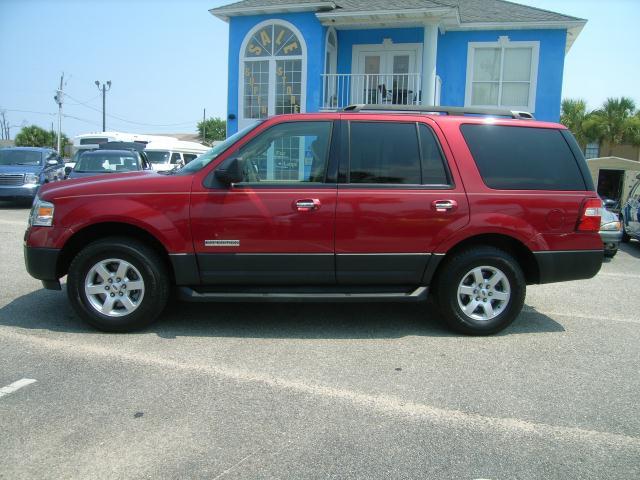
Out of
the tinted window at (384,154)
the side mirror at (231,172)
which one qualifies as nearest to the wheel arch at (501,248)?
the tinted window at (384,154)

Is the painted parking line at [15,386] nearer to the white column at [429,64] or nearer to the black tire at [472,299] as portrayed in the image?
the black tire at [472,299]

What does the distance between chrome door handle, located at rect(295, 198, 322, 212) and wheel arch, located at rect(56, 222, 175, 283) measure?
121 cm

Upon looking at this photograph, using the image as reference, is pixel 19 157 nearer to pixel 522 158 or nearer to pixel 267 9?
pixel 267 9

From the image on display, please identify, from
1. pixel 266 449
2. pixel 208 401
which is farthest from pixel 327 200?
pixel 266 449

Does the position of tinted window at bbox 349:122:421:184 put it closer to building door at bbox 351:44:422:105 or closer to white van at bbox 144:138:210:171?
building door at bbox 351:44:422:105

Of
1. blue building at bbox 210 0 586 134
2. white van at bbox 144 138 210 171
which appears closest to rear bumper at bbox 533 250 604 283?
blue building at bbox 210 0 586 134

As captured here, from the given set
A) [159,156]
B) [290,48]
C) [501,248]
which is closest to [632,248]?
[501,248]

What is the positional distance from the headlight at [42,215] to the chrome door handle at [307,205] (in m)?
2.13

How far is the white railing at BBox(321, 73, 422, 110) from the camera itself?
1452 centimetres

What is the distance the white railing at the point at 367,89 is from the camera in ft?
47.6

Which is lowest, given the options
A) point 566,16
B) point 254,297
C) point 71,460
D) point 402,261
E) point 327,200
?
point 71,460

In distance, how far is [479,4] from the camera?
1611cm

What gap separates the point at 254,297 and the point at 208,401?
1375 mm

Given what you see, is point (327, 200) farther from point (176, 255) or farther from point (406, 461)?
point (406, 461)
